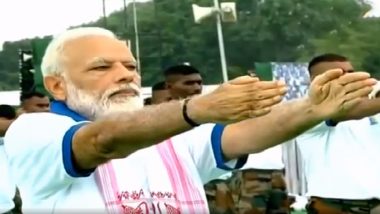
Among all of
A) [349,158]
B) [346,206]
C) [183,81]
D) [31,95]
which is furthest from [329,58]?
[31,95]

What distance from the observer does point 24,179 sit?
2.93 metres

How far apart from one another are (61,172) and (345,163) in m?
3.66

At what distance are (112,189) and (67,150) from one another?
0.19 meters

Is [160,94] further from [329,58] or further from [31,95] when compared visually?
[329,58]

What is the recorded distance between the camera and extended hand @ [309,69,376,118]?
252 cm

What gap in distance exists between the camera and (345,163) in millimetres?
6246

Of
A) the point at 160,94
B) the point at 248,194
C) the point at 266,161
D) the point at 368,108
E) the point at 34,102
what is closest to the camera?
the point at 368,108

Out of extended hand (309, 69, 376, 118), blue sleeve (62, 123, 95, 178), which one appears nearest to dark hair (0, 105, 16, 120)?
blue sleeve (62, 123, 95, 178)

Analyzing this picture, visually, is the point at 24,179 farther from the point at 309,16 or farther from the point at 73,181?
the point at 309,16

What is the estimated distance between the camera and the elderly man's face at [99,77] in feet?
9.32

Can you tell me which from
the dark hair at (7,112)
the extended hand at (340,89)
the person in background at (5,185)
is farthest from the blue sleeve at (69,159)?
the dark hair at (7,112)

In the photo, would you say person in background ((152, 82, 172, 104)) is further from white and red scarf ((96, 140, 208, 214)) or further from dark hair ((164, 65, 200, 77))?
white and red scarf ((96, 140, 208, 214))

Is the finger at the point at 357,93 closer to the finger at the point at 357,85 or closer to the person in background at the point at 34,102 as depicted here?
the finger at the point at 357,85

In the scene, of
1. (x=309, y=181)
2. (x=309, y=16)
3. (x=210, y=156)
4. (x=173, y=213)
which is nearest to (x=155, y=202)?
(x=173, y=213)
